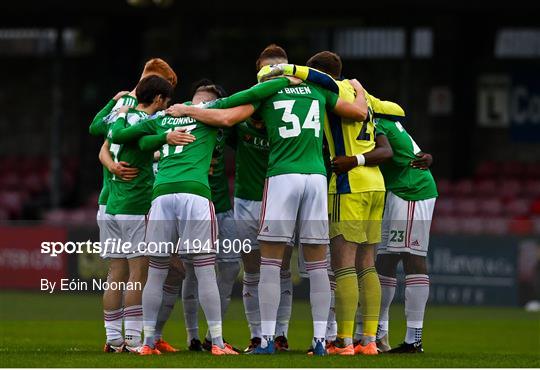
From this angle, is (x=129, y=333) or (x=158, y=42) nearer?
(x=129, y=333)

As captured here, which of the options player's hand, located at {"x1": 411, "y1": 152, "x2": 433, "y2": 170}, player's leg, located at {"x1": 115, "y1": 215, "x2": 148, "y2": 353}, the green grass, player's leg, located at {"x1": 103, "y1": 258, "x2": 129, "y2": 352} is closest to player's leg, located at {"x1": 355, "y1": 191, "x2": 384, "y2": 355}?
the green grass

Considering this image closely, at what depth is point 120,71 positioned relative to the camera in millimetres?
28469

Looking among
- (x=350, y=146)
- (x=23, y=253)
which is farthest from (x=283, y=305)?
(x=23, y=253)

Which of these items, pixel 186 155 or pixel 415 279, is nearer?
pixel 186 155

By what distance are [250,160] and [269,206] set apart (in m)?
0.96

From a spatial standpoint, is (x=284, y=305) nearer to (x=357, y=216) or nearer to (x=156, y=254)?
(x=357, y=216)

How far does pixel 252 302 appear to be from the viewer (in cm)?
1133

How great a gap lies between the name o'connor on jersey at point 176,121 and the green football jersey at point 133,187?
1.19 ft

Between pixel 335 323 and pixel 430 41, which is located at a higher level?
pixel 430 41

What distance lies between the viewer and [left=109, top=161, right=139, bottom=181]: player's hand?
10.9m

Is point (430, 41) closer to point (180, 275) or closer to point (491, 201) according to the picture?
point (491, 201)

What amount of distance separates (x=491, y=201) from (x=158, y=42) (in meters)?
8.35

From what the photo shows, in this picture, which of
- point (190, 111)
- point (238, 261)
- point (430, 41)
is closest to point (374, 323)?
point (238, 261)

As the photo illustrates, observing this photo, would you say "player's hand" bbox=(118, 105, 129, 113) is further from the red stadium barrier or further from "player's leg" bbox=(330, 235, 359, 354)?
the red stadium barrier
